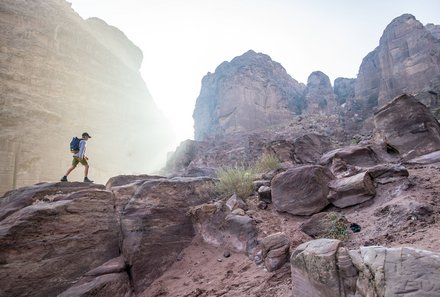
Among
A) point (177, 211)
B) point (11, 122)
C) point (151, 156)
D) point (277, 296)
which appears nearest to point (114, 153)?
point (151, 156)

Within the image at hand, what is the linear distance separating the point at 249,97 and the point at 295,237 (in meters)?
50.2

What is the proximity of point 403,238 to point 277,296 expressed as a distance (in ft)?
5.14

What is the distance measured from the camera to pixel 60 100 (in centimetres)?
4266

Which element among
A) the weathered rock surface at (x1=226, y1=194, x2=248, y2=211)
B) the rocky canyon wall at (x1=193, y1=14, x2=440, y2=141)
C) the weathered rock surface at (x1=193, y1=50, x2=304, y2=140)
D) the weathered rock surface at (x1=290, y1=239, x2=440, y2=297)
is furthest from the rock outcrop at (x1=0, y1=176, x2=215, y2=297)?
the weathered rock surface at (x1=193, y1=50, x2=304, y2=140)

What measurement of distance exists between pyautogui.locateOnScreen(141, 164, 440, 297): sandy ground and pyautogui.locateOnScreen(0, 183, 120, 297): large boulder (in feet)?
4.48

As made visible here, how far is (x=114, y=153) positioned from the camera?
2074 inches

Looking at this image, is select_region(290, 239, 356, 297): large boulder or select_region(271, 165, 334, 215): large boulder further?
select_region(271, 165, 334, 215): large boulder

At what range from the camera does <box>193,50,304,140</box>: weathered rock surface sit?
5088 cm

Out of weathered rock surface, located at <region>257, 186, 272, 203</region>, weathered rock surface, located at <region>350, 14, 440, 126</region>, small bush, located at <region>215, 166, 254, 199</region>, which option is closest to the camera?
weathered rock surface, located at <region>257, 186, 272, 203</region>

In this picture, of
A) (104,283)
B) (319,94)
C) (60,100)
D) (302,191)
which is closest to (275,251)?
(302,191)

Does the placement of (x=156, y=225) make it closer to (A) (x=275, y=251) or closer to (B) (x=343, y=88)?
(A) (x=275, y=251)

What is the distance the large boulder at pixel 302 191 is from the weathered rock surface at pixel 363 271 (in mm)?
2032

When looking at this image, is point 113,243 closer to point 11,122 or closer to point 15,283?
point 15,283

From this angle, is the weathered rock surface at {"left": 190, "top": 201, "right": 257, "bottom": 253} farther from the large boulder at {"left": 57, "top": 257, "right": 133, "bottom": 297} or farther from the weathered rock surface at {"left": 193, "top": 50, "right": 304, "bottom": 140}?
the weathered rock surface at {"left": 193, "top": 50, "right": 304, "bottom": 140}
